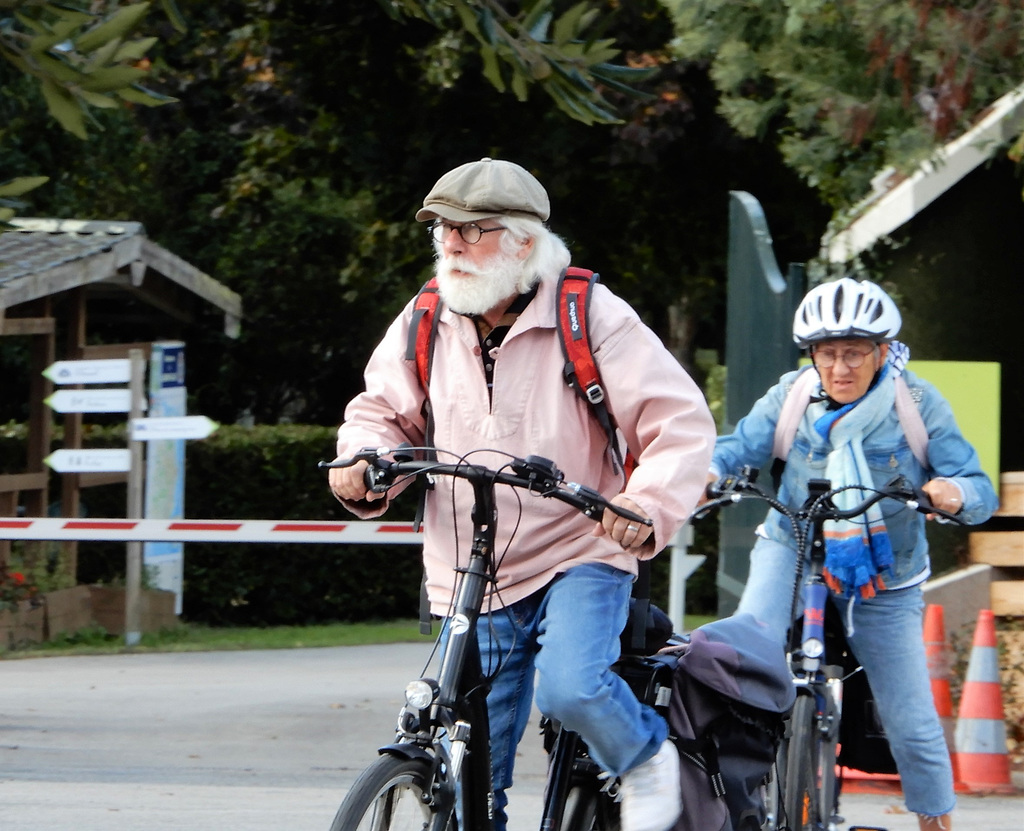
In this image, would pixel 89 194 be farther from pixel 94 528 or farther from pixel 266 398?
pixel 94 528

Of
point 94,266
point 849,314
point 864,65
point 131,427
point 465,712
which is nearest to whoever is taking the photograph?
point 465,712

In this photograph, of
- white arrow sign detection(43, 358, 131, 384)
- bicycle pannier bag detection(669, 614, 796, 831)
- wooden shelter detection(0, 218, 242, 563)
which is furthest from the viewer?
wooden shelter detection(0, 218, 242, 563)

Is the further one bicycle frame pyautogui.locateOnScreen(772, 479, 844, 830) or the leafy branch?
the leafy branch

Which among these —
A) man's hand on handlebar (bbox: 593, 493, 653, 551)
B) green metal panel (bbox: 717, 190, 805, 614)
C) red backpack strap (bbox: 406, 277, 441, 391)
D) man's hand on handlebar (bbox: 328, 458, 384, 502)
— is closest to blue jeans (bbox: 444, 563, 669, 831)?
man's hand on handlebar (bbox: 593, 493, 653, 551)

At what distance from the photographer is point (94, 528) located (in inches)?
411

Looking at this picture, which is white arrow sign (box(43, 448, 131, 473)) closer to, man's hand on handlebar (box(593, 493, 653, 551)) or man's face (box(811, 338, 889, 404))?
man's face (box(811, 338, 889, 404))

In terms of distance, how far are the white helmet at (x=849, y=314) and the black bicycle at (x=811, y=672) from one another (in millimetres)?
436

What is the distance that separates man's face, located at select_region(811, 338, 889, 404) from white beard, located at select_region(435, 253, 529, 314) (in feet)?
5.47

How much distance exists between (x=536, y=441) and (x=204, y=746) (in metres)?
4.32

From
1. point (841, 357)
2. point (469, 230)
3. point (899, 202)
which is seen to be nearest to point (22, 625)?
point (899, 202)

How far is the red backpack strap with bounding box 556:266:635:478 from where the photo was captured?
375cm

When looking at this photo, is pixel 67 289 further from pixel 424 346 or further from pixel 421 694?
pixel 421 694

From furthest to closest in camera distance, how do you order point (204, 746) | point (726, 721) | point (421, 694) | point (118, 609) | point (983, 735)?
point (118, 609)
point (204, 746)
point (983, 735)
point (726, 721)
point (421, 694)

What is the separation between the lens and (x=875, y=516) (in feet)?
17.1
